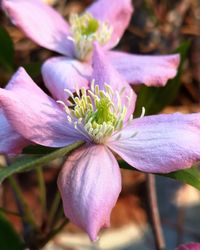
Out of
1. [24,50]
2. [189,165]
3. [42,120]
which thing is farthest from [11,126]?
[24,50]

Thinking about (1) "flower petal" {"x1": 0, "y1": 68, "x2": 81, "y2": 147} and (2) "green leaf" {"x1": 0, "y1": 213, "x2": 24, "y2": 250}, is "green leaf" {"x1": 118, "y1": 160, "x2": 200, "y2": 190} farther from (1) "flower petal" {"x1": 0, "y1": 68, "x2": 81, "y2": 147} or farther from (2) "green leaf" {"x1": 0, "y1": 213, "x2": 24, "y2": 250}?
(2) "green leaf" {"x1": 0, "y1": 213, "x2": 24, "y2": 250}

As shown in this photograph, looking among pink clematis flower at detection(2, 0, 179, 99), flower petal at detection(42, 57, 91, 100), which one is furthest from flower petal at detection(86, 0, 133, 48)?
flower petal at detection(42, 57, 91, 100)

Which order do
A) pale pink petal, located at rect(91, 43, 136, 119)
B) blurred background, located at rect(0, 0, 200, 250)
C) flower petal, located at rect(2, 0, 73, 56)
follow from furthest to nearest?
blurred background, located at rect(0, 0, 200, 250), flower petal, located at rect(2, 0, 73, 56), pale pink petal, located at rect(91, 43, 136, 119)

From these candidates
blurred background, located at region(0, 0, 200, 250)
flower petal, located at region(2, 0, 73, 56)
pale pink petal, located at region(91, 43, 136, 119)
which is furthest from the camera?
blurred background, located at region(0, 0, 200, 250)

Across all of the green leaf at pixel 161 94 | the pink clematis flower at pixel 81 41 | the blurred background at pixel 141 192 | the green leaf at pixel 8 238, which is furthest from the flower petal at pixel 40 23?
the blurred background at pixel 141 192

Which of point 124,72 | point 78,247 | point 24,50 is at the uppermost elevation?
point 124,72

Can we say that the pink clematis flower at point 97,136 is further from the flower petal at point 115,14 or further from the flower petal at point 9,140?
the flower petal at point 115,14

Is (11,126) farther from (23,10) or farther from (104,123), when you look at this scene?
(23,10)

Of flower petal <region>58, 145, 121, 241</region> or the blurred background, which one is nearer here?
flower petal <region>58, 145, 121, 241</region>
